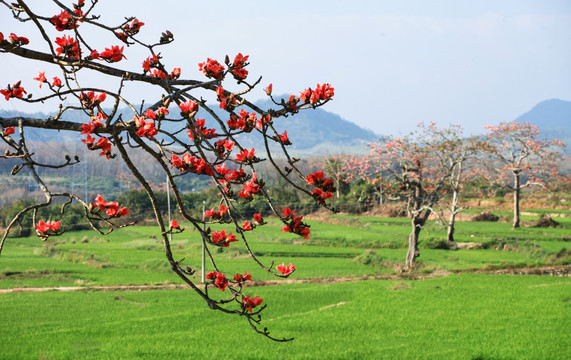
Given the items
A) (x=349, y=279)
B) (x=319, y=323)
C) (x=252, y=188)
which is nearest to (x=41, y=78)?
(x=252, y=188)

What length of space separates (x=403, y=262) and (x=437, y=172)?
27.2 ft

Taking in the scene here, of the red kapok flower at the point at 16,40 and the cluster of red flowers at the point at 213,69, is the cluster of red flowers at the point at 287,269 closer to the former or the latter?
the cluster of red flowers at the point at 213,69

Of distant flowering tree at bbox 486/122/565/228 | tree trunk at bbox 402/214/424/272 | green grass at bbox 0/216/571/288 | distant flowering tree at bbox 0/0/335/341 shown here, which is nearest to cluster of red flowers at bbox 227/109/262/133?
distant flowering tree at bbox 0/0/335/341

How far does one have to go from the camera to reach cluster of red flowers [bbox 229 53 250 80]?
2.57 meters

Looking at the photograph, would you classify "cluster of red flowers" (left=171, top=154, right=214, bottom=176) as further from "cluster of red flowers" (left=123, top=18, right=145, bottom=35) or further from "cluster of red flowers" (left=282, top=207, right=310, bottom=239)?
"cluster of red flowers" (left=123, top=18, right=145, bottom=35)

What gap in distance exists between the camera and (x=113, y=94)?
7.15 feet

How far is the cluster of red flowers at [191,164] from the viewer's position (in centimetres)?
215

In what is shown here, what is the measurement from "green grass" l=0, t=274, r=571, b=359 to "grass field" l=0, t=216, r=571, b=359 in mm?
24

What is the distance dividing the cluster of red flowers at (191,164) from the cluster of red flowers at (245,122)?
36 cm

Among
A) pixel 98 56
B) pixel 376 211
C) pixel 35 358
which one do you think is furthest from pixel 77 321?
pixel 376 211

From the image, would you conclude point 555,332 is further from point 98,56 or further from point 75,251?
point 75,251

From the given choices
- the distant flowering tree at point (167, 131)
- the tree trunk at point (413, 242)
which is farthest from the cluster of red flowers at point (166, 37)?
the tree trunk at point (413, 242)

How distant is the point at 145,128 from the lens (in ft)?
6.93

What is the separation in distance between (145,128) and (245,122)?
527 mm
